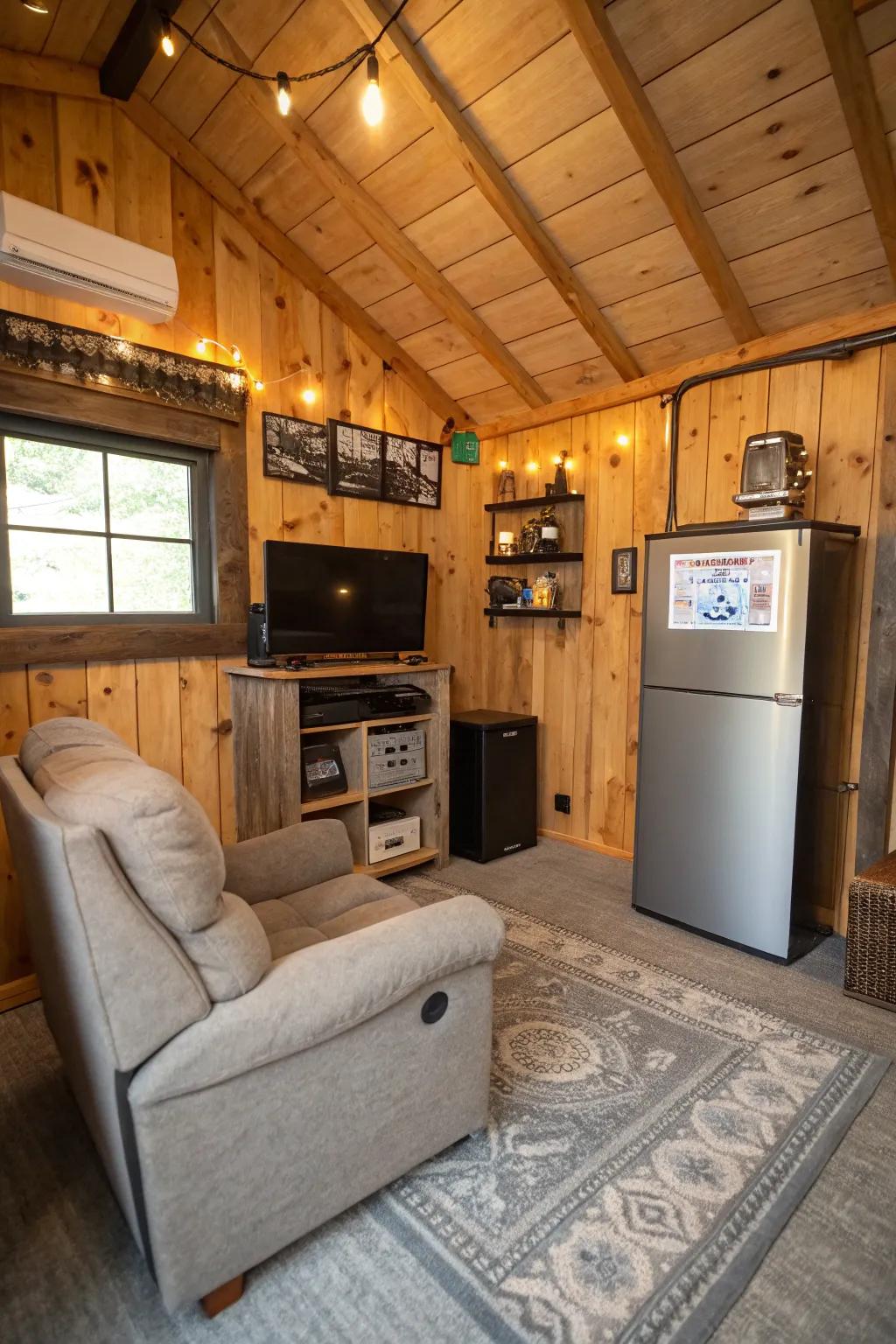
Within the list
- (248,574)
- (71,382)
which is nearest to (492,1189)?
(248,574)

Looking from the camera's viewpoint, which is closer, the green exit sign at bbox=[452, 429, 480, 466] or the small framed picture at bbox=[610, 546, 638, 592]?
the small framed picture at bbox=[610, 546, 638, 592]

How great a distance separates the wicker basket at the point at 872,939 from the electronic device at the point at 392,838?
1906mm

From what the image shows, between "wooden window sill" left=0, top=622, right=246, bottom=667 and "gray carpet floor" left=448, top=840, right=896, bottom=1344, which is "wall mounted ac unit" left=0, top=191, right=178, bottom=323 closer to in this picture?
"wooden window sill" left=0, top=622, right=246, bottom=667

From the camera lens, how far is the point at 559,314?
322cm

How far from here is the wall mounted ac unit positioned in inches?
90.2

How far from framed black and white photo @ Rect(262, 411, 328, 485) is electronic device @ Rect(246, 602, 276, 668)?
0.69 metres

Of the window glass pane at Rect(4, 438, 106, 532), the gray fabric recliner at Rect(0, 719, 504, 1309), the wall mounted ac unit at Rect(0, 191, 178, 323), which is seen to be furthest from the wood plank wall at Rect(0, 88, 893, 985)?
the gray fabric recliner at Rect(0, 719, 504, 1309)

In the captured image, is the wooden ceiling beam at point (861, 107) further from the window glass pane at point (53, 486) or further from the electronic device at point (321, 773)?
the electronic device at point (321, 773)

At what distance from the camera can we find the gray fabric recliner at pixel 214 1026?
114 centimetres

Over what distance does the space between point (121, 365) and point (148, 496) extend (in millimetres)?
512

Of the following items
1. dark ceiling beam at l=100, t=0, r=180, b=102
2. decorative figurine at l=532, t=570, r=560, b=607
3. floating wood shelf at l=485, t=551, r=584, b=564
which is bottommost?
decorative figurine at l=532, t=570, r=560, b=607

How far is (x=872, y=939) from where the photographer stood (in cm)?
231

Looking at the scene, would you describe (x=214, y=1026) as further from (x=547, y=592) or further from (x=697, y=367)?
(x=697, y=367)

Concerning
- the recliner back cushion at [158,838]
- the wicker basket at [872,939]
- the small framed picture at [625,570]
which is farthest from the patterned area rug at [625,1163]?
the small framed picture at [625,570]
